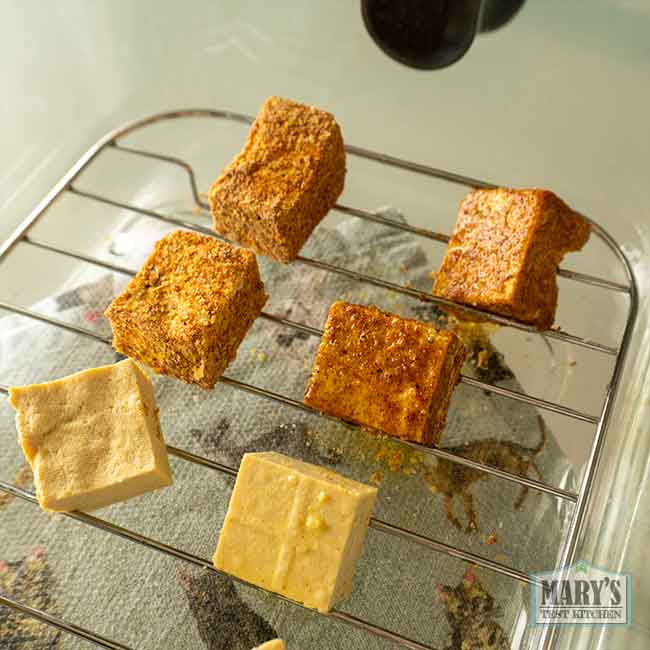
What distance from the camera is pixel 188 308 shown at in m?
1.20

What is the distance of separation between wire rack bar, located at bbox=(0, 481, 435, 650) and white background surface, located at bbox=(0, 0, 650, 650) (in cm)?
61

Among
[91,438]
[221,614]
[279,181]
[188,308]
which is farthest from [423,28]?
[221,614]

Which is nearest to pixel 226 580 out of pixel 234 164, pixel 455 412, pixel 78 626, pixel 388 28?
pixel 78 626

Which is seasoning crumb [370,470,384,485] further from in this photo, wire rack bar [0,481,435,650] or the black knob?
the black knob

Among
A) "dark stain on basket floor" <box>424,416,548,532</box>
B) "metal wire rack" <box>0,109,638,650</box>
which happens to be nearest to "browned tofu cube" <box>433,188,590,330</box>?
"metal wire rack" <box>0,109,638,650</box>

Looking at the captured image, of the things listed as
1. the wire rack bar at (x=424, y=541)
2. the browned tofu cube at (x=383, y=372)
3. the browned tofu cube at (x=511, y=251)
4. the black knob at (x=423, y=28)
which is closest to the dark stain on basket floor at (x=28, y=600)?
the wire rack bar at (x=424, y=541)

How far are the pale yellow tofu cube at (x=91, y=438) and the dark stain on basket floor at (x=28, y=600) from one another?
137 mm

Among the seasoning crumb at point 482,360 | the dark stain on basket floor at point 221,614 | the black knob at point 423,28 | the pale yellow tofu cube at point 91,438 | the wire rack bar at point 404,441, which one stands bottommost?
the dark stain on basket floor at point 221,614

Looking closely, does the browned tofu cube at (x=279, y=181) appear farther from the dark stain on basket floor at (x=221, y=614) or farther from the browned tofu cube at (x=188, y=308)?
the dark stain on basket floor at (x=221, y=614)

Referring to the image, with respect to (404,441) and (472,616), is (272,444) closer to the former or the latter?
(404,441)

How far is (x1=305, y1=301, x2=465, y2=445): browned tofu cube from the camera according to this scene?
1157 millimetres

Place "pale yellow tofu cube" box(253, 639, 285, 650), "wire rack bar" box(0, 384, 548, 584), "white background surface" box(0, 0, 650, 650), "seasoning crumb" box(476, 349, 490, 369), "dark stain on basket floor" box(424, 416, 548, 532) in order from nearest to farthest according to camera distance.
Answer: "pale yellow tofu cube" box(253, 639, 285, 650), "wire rack bar" box(0, 384, 548, 584), "dark stain on basket floor" box(424, 416, 548, 532), "seasoning crumb" box(476, 349, 490, 369), "white background surface" box(0, 0, 650, 650)

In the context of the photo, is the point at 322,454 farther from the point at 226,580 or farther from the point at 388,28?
the point at 388,28

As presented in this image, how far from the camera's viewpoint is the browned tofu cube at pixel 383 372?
1.16m
